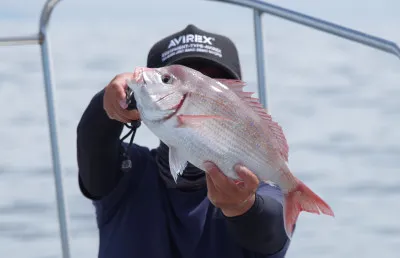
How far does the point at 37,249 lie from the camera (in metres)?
5.98

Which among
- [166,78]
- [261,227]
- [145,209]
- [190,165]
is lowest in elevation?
[261,227]

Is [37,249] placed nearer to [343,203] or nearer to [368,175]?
[343,203]

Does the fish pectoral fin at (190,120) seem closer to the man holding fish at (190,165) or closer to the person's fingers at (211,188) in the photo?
the man holding fish at (190,165)

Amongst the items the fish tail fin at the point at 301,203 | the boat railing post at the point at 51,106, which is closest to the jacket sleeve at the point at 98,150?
the boat railing post at the point at 51,106

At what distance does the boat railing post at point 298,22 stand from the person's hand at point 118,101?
2.74ft

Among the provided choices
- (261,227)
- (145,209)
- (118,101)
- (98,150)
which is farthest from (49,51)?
(261,227)

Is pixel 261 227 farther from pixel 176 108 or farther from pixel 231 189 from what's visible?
pixel 176 108

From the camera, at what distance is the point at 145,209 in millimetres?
3066

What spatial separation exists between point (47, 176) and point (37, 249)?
1146 mm

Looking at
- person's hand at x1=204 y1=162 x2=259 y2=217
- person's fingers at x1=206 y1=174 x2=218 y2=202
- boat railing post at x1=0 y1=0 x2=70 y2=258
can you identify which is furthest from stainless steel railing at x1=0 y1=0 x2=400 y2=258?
person's fingers at x1=206 y1=174 x2=218 y2=202

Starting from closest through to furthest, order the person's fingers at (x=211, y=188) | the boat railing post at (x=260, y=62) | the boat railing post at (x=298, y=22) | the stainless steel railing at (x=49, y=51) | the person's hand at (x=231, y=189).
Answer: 1. the person's hand at (x=231, y=189)
2. the person's fingers at (x=211, y=188)
3. the boat railing post at (x=298, y=22)
4. the stainless steel railing at (x=49, y=51)
5. the boat railing post at (x=260, y=62)

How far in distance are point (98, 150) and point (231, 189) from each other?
1.96 ft

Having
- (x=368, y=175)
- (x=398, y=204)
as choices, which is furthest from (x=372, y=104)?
(x=398, y=204)

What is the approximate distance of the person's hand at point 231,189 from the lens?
7.93 ft
